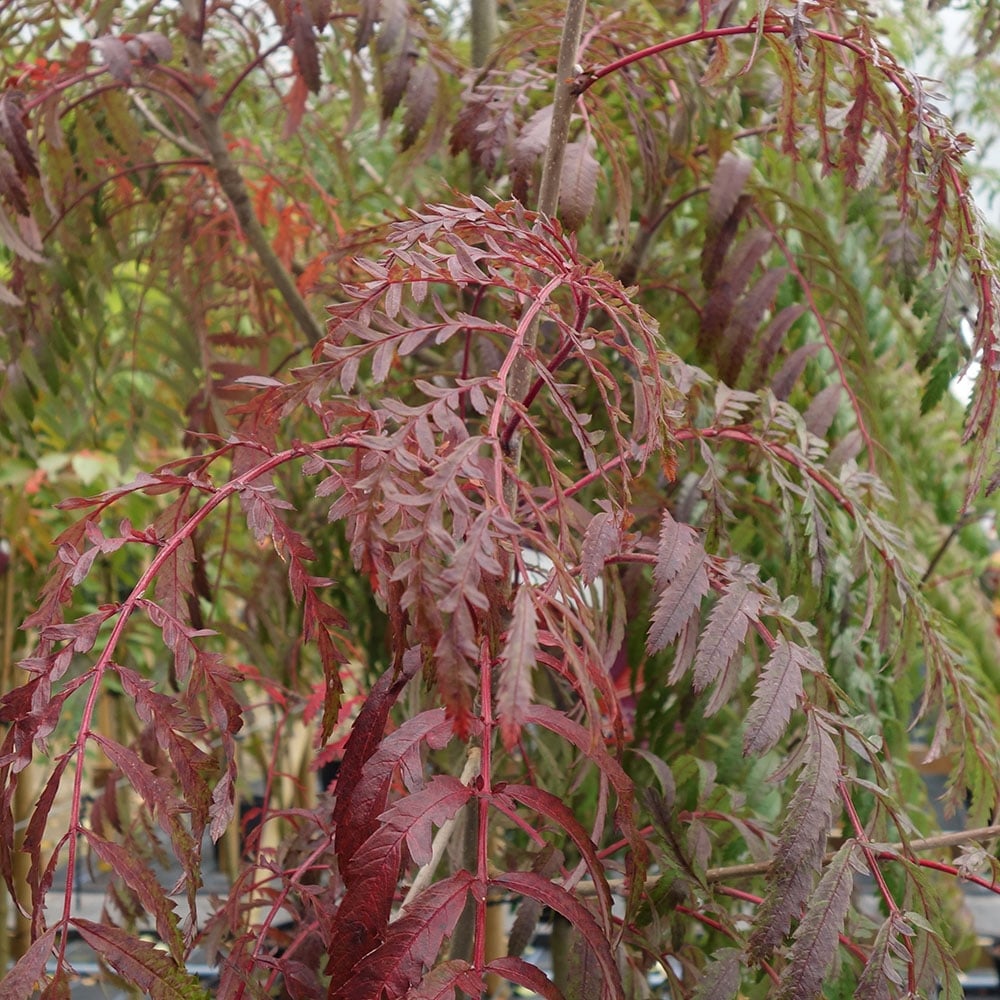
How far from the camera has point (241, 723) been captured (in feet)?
1.27

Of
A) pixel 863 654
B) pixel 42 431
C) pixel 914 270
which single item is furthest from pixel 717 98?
pixel 42 431

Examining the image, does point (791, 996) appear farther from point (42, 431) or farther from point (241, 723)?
point (42, 431)

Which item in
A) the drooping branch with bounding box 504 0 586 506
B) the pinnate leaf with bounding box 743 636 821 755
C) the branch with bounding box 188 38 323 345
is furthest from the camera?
the branch with bounding box 188 38 323 345

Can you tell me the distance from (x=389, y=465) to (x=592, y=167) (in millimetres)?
272

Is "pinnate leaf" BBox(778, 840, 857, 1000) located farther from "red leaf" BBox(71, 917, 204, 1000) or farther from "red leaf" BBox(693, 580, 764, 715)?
"red leaf" BBox(71, 917, 204, 1000)

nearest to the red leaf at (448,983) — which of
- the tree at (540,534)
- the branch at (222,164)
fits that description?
the tree at (540,534)

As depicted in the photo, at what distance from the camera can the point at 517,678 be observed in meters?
0.30

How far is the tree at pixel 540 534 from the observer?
366 mm

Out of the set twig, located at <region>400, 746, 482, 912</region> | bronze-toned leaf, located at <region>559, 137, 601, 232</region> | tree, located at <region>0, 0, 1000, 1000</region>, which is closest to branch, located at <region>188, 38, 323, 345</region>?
tree, located at <region>0, 0, 1000, 1000</region>

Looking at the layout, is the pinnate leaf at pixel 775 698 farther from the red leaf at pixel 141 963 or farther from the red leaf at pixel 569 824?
the red leaf at pixel 141 963

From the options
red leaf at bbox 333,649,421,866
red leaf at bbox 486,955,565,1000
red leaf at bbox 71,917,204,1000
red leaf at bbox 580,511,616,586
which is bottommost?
red leaf at bbox 71,917,204,1000

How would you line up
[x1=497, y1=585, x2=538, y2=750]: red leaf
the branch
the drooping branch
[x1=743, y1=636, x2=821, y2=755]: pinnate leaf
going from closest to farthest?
1. [x1=497, y1=585, x2=538, y2=750]: red leaf
2. [x1=743, y1=636, x2=821, y2=755]: pinnate leaf
3. the drooping branch
4. the branch

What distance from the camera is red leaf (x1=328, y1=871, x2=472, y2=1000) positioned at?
34cm

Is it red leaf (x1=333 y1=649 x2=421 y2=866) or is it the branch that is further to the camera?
the branch
